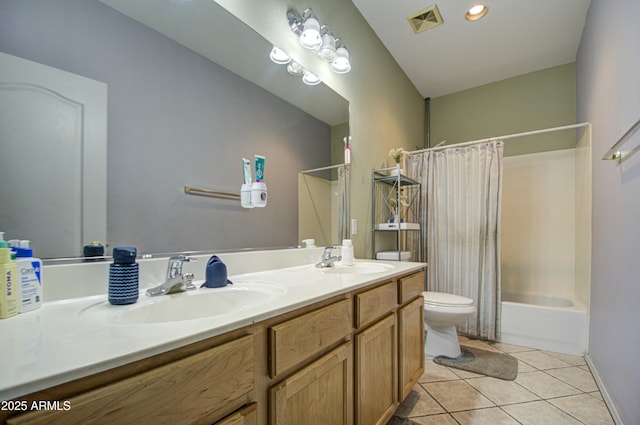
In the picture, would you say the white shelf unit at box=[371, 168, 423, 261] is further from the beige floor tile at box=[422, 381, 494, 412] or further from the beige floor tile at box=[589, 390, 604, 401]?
the beige floor tile at box=[589, 390, 604, 401]

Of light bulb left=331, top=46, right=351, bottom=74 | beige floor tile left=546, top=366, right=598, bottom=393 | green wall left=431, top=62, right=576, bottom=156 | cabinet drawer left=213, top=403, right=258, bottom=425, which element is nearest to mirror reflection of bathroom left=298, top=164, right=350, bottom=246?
light bulb left=331, top=46, right=351, bottom=74

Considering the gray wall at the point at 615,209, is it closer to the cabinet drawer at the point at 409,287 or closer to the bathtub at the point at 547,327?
the bathtub at the point at 547,327

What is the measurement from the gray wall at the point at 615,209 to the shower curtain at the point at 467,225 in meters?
0.61

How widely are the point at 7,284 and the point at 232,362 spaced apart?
51 cm

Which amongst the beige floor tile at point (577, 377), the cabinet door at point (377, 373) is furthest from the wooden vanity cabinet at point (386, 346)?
the beige floor tile at point (577, 377)

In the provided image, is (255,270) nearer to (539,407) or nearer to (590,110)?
(539,407)

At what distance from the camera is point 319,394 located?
854 mm

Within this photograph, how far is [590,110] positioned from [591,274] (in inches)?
47.8

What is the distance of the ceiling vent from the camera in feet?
6.98

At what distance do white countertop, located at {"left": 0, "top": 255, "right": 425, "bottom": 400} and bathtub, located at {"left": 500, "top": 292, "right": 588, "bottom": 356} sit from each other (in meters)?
2.34

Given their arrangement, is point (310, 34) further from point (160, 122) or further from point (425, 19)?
point (425, 19)

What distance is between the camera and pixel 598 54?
1.83 m

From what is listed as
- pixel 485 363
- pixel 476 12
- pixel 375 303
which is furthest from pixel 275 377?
pixel 476 12

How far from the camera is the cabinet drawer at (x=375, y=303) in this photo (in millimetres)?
1070
